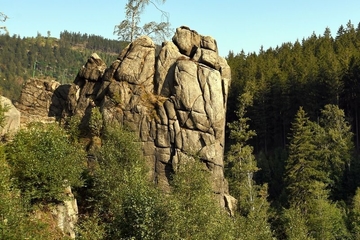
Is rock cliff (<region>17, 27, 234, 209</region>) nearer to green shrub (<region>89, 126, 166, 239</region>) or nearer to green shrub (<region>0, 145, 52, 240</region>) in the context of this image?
green shrub (<region>89, 126, 166, 239</region>)

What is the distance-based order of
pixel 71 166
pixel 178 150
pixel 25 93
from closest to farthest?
pixel 71 166 < pixel 178 150 < pixel 25 93

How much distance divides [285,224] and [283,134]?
2164 inches

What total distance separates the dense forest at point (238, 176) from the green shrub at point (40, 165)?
0.31ft

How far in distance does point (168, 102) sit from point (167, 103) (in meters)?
0.18

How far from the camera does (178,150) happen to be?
48.7 meters

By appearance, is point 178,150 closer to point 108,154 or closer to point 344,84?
point 108,154

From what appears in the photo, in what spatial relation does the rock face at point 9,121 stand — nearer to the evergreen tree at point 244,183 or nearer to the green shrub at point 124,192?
the green shrub at point 124,192

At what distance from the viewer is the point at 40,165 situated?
33375mm

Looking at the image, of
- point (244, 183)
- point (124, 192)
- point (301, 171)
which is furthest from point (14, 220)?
point (301, 171)

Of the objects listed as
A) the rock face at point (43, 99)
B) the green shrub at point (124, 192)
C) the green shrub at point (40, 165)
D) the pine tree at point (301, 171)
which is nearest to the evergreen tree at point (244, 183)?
the pine tree at point (301, 171)

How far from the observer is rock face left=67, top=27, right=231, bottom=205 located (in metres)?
49.0

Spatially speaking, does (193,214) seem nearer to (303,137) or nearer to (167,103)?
(167,103)

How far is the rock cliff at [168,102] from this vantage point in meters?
49.0

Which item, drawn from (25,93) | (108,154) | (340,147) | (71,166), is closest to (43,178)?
(71,166)
